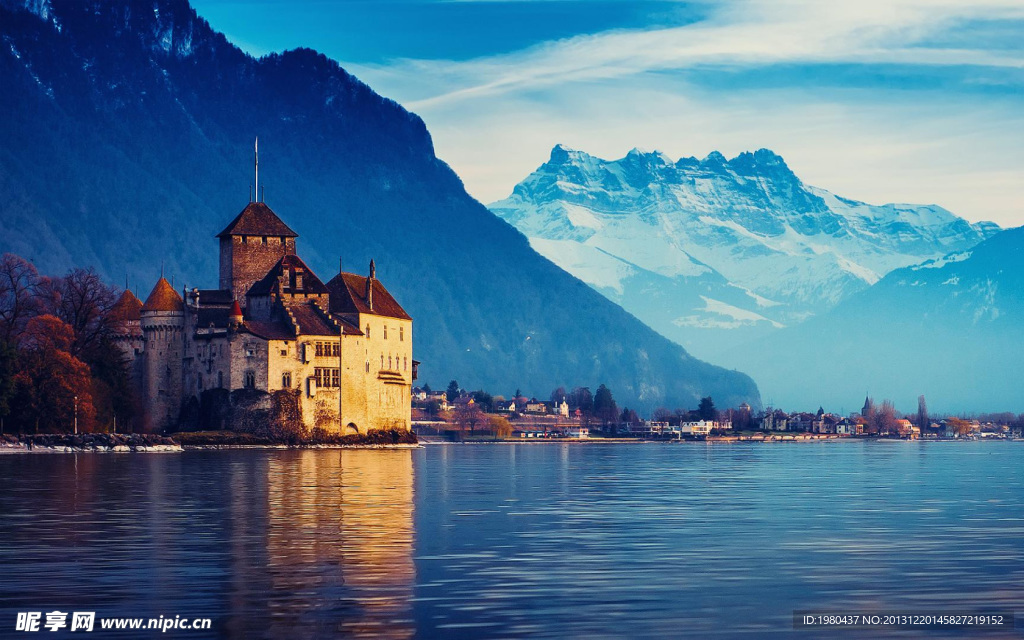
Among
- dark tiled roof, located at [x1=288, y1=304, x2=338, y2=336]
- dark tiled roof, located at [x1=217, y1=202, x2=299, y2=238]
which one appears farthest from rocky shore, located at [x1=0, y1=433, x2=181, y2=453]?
dark tiled roof, located at [x1=217, y1=202, x2=299, y2=238]

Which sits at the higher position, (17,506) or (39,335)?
(39,335)

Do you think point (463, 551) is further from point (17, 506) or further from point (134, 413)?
point (134, 413)

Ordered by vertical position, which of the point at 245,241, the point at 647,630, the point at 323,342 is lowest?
the point at 647,630

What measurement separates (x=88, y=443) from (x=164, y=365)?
19.6m

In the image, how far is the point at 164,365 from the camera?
13275cm

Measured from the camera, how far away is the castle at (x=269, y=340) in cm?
12688

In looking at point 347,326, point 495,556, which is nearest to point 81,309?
point 347,326

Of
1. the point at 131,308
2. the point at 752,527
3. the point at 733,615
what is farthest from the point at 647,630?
the point at 131,308

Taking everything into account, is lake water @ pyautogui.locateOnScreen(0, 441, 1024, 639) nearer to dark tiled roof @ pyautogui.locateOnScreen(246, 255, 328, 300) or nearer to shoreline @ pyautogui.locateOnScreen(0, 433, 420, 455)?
shoreline @ pyautogui.locateOnScreen(0, 433, 420, 455)

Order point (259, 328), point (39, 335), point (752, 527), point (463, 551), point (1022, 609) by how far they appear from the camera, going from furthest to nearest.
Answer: point (259, 328) < point (39, 335) < point (752, 527) < point (463, 551) < point (1022, 609)

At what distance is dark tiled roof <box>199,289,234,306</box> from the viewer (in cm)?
13688

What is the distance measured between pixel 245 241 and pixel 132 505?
290 ft

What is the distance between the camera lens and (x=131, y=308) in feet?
453

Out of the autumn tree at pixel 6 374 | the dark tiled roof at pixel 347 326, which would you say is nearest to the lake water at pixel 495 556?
the autumn tree at pixel 6 374
